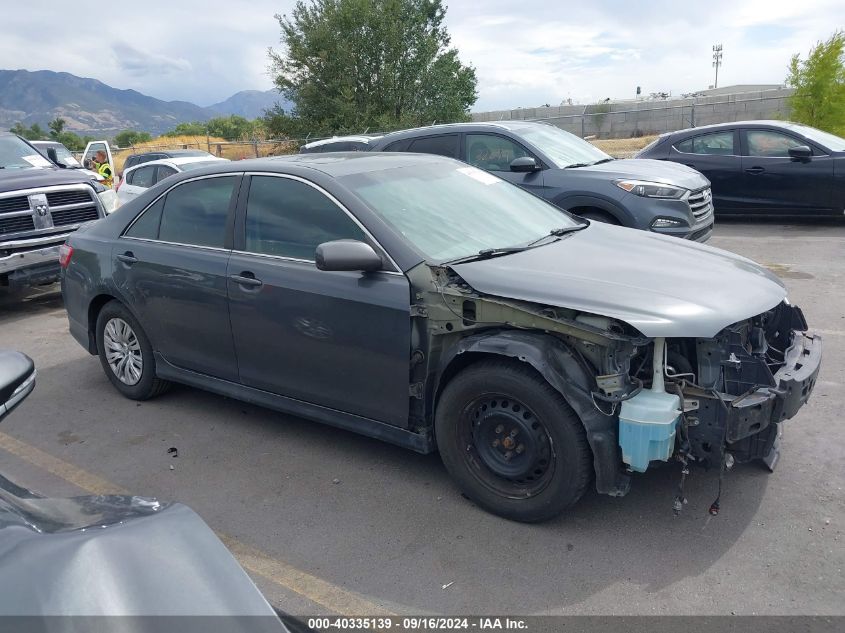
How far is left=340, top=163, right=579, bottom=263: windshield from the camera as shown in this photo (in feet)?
13.6

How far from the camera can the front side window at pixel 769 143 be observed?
1123 centimetres

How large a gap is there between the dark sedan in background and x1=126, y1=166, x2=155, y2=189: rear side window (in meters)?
9.28

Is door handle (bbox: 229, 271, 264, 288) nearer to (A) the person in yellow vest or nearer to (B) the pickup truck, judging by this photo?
(B) the pickup truck

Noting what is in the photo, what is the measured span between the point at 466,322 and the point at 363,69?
106 feet

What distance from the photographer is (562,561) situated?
11.1ft

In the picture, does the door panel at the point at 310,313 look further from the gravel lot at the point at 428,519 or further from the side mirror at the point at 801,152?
the side mirror at the point at 801,152

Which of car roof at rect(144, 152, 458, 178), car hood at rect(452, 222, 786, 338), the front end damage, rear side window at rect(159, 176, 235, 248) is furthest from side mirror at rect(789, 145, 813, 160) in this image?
rear side window at rect(159, 176, 235, 248)

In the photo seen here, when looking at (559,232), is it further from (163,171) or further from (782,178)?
(163,171)

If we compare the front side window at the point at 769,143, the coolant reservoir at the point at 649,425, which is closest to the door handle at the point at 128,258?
the coolant reservoir at the point at 649,425

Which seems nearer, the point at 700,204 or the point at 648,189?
the point at 648,189

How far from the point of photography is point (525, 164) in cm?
852

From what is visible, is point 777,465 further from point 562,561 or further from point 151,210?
point 151,210

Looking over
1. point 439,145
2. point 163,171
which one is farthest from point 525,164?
point 163,171

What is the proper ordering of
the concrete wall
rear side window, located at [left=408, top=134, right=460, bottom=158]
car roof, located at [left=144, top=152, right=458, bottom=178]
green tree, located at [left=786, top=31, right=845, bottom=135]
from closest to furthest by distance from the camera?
car roof, located at [left=144, top=152, right=458, bottom=178] → rear side window, located at [left=408, top=134, right=460, bottom=158] → green tree, located at [left=786, top=31, right=845, bottom=135] → the concrete wall
